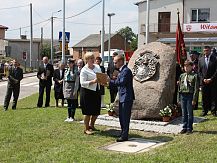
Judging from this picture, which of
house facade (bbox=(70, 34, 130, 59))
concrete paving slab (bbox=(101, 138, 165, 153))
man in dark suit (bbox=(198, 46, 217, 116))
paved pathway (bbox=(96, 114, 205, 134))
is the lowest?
concrete paving slab (bbox=(101, 138, 165, 153))

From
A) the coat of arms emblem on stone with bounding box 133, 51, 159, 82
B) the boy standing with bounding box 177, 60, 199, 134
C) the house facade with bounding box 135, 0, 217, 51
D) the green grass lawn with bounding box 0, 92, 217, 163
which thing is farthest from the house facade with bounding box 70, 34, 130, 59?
the boy standing with bounding box 177, 60, 199, 134

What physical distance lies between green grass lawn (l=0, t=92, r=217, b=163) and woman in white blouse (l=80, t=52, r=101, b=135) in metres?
0.47

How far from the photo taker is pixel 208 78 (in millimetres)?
11227

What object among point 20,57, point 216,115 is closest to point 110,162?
point 216,115

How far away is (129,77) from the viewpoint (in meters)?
8.34

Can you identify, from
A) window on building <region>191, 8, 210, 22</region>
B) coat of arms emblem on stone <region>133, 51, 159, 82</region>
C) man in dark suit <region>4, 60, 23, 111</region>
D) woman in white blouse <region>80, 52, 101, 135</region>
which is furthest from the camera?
window on building <region>191, 8, 210, 22</region>

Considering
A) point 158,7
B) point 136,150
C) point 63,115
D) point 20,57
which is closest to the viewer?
point 136,150

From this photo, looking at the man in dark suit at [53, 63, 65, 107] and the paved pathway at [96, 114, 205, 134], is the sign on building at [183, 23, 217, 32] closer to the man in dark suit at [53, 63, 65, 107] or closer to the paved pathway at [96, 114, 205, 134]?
the man in dark suit at [53, 63, 65, 107]

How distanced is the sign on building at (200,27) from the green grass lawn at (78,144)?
36.1 metres

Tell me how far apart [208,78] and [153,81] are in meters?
1.75

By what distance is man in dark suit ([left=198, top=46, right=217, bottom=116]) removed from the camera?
1114 centimetres

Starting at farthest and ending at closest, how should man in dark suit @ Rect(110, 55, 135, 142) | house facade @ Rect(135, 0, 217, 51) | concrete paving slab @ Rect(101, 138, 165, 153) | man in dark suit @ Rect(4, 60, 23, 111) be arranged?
house facade @ Rect(135, 0, 217, 51), man in dark suit @ Rect(4, 60, 23, 111), man in dark suit @ Rect(110, 55, 135, 142), concrete paving slab @ Rect(101, 138, 165, 153)

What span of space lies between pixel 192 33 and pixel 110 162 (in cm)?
4125

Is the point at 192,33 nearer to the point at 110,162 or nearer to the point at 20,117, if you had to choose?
the point at 20,117
